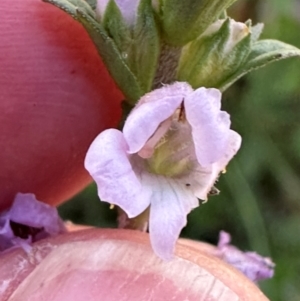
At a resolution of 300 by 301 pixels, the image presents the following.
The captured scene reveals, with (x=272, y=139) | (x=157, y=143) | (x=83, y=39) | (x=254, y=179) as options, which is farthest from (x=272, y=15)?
(x=157, y=143)

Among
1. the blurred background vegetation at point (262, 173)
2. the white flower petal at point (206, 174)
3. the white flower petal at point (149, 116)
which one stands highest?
the white flower petal at point (149, 116)

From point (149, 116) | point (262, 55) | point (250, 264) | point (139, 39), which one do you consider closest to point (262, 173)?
point (250, 264)

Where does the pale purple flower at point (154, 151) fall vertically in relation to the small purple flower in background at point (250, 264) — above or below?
above

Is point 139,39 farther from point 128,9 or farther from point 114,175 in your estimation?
point 114,175

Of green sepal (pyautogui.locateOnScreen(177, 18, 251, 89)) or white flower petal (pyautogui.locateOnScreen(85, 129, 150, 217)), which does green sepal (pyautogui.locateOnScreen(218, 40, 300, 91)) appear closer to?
green sepal (pyautogui.locateOnScreen(177, 18, 251, 89))

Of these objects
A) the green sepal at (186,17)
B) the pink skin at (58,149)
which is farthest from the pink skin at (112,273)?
the green sepal at (186,17)

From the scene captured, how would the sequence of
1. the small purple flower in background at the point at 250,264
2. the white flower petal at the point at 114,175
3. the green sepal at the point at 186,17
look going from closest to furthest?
the white flower petal at the point at 114,175
the green sepal at the point at 186,17
the small purple flower in background at the point at 250,264

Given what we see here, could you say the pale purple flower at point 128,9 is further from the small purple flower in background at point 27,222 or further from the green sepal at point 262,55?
the small purple flower in background at point 27,222
